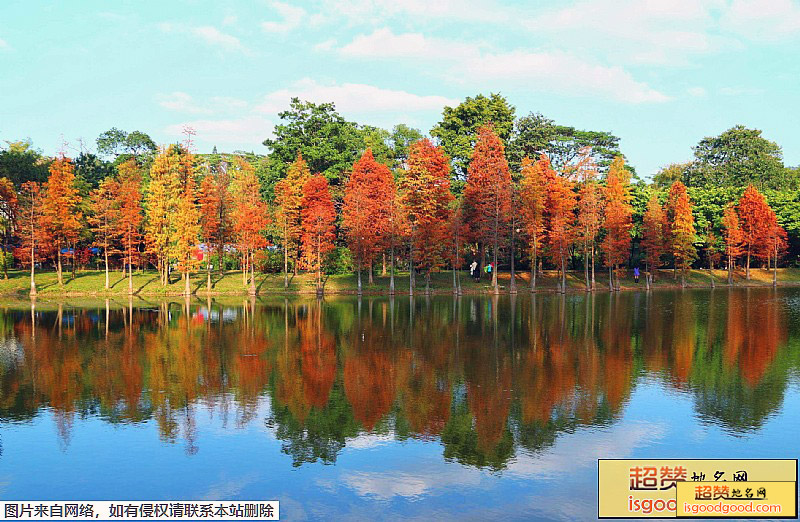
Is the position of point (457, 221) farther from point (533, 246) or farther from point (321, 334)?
point (321, 334)

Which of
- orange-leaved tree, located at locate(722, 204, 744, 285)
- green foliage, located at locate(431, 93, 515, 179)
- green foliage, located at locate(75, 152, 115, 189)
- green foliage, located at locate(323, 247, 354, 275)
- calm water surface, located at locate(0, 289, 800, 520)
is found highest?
green foliage, located at locate(431, 93, 515, 179)

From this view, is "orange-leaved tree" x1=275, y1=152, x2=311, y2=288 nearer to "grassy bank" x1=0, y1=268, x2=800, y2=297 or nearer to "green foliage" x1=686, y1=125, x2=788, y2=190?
"grassy bank" x1=0, y1=268, x2=800, y2=297

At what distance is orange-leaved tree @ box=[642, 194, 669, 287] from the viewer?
7544cm

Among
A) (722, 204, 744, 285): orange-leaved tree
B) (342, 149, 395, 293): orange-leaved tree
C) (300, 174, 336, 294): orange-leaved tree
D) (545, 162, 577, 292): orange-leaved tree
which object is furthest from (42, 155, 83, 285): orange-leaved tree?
(722, 204, 744, 285): orange-leaved tree

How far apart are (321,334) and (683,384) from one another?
18.8 m

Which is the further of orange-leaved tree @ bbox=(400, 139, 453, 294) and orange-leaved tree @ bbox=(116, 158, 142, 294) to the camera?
orange-leaved tree @ bbox=(116, 158, 142, 294)

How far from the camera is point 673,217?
261 ft

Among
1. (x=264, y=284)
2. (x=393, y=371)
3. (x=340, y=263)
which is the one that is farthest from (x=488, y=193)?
(x=393, y=371)

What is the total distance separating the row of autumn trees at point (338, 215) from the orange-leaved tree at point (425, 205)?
119 mm

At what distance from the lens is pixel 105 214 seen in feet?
214

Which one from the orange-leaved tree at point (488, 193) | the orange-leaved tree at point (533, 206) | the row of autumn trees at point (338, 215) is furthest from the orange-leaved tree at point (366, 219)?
the orange-leaved tree at point (533, 206)

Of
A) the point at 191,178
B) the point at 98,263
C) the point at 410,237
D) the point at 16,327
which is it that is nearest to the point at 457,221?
the point at 410,237

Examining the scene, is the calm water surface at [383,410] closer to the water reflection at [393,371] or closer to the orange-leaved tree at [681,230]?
the water reflection at [393,371]

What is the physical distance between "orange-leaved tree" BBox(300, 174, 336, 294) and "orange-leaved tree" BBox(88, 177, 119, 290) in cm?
1900
